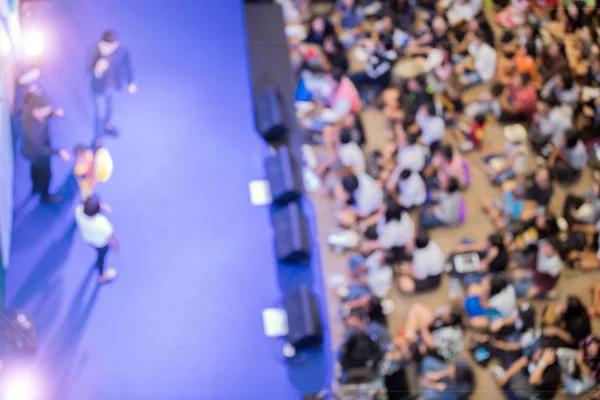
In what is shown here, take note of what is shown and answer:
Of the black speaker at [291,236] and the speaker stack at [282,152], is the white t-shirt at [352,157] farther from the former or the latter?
the black speaker at [291,236]

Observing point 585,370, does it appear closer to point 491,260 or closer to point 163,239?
point 491,260

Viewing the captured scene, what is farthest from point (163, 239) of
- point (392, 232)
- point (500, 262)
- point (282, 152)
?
point (500, 262)

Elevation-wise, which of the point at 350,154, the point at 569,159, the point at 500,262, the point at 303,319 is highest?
the point at 350,154

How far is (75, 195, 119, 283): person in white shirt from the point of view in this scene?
6.14m

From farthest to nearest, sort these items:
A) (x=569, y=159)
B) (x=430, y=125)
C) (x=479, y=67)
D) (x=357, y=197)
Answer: (x=479, y=67), (x=569, y=159), (x=430, y=125), (x=357, y=197)

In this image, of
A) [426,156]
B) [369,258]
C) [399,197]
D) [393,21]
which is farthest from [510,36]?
[369,258]

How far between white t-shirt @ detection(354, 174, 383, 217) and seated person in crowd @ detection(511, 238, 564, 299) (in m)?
1.49

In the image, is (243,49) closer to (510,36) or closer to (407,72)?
(407,72)

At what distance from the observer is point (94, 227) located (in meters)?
6.20

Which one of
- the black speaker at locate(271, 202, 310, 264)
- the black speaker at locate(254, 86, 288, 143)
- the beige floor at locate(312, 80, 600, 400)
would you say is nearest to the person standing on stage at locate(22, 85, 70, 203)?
the black speaker at locate(254, 86, 288, 143)

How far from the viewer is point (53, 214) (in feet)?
22.4

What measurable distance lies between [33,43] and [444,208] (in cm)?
460

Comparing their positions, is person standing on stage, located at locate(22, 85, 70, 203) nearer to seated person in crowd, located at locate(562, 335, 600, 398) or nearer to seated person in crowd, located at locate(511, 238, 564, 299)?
seated person in crowd, located at locate(511, 238, 564, 299)

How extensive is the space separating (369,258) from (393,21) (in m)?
3.11
